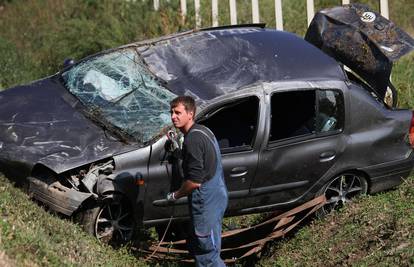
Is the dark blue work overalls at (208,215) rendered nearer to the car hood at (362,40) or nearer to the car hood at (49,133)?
the car hood at (49,133)

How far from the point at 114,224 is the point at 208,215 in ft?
3.58

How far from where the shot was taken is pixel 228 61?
7629 millimetres

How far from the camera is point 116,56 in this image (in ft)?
26.1

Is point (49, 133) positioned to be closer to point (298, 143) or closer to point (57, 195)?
point (57, 195)

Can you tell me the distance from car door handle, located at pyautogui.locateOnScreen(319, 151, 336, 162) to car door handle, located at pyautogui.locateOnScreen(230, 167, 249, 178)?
0.82 metres

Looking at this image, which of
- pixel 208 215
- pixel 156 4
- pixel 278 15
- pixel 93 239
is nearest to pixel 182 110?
pixel 208 215

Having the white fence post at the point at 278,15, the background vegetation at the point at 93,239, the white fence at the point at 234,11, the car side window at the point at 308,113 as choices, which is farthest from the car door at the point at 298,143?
the white fence post at the point at 278,15

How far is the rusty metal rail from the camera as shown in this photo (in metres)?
7.26

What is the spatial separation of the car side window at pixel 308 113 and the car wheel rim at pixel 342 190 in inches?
23.4

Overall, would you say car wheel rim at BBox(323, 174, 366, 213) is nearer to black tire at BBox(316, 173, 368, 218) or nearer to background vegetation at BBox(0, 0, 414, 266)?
black tire at BBox(316, 173, 368, 218)

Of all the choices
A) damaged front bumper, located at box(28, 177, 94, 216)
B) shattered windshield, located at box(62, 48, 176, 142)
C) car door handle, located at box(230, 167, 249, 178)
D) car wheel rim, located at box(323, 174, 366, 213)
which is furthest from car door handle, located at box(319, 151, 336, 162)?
damaged front bumper, located at box(28, 177, 94, 216)

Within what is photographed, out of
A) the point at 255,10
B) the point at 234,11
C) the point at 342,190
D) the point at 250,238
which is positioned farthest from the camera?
the point at 234,11

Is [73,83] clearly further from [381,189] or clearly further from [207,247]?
[381,189]

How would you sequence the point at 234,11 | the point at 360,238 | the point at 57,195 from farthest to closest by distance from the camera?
the point at 234,11
the point at 360,238
the point at 57,195
